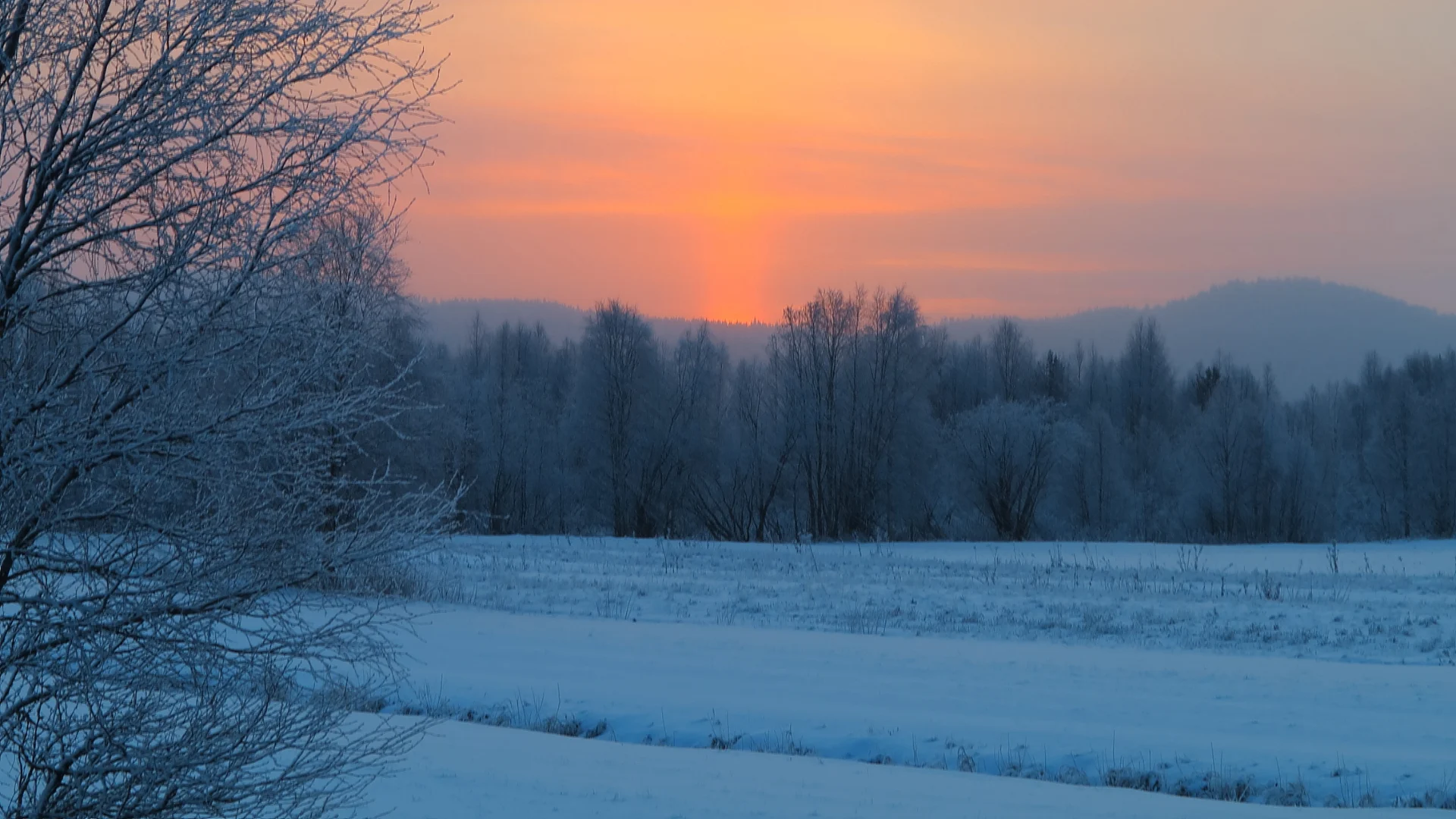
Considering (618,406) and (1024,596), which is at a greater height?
(618,406)

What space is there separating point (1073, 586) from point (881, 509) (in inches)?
1393

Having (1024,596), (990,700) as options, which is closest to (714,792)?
(990,700)

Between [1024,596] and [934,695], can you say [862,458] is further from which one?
[934,695]

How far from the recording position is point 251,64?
552cm

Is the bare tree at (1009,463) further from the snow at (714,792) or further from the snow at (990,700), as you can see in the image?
the snow at (714,792)

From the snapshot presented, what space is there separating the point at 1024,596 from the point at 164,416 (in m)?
18.6

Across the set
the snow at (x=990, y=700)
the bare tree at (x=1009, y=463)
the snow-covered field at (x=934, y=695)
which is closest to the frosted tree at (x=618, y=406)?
the bare tree at (x=1009, y=463)

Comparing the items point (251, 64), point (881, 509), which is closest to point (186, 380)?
point (251, 64)

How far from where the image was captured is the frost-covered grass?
17188 millimetres

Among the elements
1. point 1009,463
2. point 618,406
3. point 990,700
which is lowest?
point 990,700

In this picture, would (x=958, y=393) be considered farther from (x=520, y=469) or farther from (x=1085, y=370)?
(x=520, y=469)

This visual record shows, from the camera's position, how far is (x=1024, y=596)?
21.3m

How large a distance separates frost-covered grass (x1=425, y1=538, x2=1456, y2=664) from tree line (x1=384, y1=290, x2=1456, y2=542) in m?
22.8

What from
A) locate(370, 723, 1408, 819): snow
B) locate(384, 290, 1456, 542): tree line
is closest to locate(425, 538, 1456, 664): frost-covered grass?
locate(370, 723, 1408, 819): snow
